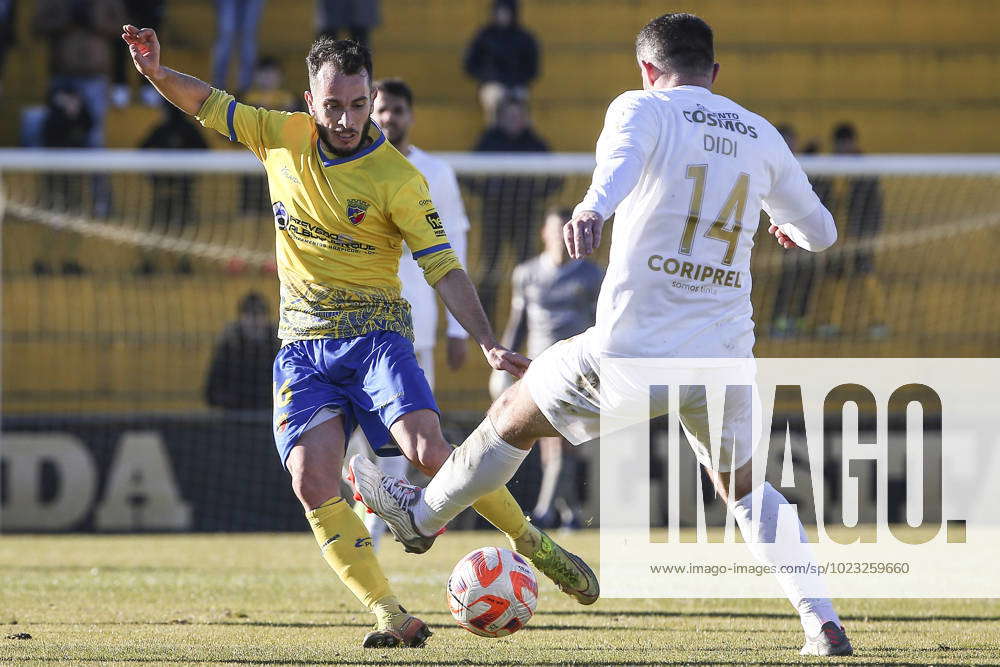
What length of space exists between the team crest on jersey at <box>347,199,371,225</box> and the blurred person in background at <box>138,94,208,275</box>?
8.48 m

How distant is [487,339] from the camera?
5.54 metres

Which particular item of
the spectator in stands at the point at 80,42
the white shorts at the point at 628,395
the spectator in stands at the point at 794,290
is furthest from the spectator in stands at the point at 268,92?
the white shorts at the point at 628,395

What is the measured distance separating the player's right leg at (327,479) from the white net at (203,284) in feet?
23.9

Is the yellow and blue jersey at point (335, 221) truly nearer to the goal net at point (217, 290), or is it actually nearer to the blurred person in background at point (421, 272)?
the blurred person in background at point (421, 272)

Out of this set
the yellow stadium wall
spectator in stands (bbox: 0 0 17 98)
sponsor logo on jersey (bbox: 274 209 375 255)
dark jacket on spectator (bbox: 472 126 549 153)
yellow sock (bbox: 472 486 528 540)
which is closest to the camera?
sponsor logo on jersey (bbox: 274 209 375 255)

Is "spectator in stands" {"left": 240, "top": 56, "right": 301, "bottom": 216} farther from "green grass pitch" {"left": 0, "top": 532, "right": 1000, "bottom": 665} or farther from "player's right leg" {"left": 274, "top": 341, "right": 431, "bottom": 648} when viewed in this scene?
"player's right leg" {"left": 274, "top": 341, "right": 431, "bottom": 648}

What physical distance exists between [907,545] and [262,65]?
8.90 metres

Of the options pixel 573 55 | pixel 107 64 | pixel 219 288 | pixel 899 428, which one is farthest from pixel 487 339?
pixel 573 55

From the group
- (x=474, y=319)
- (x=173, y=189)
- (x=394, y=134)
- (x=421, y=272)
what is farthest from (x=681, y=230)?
(x=173, y=189)

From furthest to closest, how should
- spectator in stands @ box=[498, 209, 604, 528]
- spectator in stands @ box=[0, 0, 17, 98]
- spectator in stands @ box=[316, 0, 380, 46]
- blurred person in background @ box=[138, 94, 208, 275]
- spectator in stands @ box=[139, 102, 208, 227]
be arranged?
spectator in stands @ box=[0, 0, 17, 98], spectator in stands @ box=[316, 0, 380, 46], spectator in stands @ box=[139, 102, 208, 227], blurred person in background @ box=[138, 94, 208, 275], spectator in stands @ box=[498, 209, 604, 528]

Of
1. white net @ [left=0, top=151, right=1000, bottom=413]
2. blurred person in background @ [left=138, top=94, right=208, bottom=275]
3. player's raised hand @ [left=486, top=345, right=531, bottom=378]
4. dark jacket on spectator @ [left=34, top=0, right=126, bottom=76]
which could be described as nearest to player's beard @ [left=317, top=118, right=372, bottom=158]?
player's raised hand @ [left=486, top=345, right=531, bottom=378]

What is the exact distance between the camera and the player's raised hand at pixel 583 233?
4664 millimetres

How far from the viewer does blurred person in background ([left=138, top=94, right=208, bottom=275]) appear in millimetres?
14156

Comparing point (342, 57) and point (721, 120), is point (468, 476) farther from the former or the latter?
point (342, 57)
